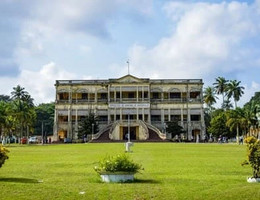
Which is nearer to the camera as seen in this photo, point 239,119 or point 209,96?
point 239,119

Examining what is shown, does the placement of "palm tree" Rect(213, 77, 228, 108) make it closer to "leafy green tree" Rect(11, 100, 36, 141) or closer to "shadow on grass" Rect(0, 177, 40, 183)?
"leafy green tree" Rect(11, 100, 36, 141)

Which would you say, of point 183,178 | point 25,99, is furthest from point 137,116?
point 183,178

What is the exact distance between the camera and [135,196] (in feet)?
43.6

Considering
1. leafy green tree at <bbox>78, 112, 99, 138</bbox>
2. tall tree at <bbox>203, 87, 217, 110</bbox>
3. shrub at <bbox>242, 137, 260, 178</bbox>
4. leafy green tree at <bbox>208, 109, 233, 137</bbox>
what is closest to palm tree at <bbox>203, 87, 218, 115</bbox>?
tall tree at <bbox>203, 87, 217, 110</bbox>

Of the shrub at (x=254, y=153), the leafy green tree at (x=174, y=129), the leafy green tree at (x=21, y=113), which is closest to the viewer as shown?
the shrub at (x=254, y=153)

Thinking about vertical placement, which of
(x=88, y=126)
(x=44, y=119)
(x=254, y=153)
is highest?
(x=44, y=119)

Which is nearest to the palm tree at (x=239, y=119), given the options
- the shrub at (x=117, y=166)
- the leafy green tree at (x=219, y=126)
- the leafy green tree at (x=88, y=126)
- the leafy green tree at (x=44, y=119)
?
the leafy green tree at (x=219, y=126)

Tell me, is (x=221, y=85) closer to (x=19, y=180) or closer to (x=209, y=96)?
(x=209, y=96)

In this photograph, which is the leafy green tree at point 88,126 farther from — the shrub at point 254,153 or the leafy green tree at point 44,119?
the shrub at point 254,153

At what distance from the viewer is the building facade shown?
322 ft

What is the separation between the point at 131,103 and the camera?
322ft

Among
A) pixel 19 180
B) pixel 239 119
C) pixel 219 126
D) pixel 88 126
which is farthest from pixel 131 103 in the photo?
pixel 19 180

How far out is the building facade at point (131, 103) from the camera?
98.2 m

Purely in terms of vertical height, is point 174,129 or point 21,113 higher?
point 21,113
